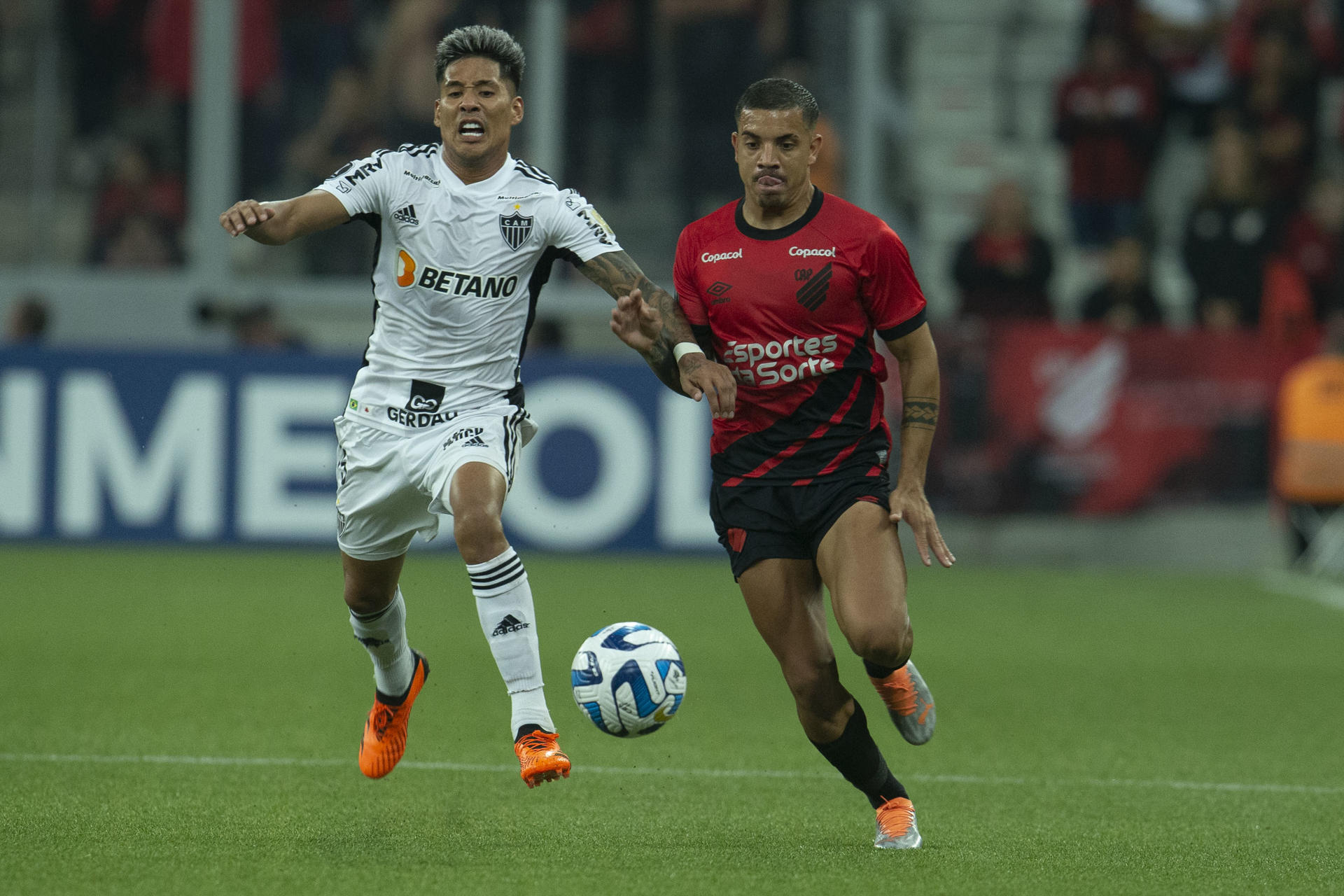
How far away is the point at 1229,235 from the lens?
14.1 m

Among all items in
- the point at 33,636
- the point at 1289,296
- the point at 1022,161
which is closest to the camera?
the point at 33,636

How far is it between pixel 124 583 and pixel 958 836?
6980 mm

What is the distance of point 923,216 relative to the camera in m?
16.3

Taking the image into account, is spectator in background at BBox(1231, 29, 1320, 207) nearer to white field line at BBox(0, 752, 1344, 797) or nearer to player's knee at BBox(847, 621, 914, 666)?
white field line at BBox(0, 752, 1344, 797)

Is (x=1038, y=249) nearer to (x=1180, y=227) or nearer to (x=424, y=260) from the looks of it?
(x=1180, y=227)

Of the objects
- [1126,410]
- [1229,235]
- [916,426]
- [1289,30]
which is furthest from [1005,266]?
[916,426]

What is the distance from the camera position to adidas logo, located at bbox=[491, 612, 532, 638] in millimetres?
5496

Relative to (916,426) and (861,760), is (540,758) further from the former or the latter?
(916,426)

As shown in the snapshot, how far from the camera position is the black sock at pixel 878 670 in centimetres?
535

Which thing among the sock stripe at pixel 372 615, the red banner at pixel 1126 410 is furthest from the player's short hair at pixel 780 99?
the red banner at pixel 1126 410

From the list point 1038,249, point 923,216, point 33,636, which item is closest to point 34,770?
point 33,636

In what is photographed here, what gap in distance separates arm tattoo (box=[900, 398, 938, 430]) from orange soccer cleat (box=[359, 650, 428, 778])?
196 cm

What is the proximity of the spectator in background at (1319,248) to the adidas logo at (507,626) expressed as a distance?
10078 millimetres

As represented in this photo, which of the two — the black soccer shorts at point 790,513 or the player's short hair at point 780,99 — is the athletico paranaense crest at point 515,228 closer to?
the player's short hair at point 780,99
